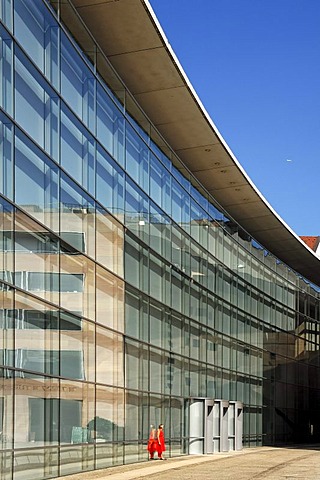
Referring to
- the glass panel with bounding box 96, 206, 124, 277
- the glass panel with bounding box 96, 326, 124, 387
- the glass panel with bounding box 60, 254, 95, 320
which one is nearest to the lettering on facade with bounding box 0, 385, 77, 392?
the glass panel with bounding box 60, 254, 95, 320

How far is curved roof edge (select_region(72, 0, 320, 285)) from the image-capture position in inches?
1030

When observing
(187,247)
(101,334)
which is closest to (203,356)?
(187,247)

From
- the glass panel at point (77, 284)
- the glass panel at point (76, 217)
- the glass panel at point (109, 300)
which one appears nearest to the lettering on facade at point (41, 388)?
the glass panel at point (77, 284)

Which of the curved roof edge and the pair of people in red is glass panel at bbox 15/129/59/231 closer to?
the curved roof edge

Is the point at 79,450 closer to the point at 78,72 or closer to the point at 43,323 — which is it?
the point at 43,323

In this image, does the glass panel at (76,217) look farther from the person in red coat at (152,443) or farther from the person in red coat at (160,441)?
the person in red coat at (152,443)

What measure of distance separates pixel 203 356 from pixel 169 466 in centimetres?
1176

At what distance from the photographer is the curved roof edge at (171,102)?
85.8ft

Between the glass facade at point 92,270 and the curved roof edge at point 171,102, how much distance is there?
522mm

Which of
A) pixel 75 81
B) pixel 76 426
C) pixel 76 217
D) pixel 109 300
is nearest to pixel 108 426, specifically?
pixel 76 426

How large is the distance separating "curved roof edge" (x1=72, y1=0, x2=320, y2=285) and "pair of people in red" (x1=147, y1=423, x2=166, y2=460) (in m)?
10.6

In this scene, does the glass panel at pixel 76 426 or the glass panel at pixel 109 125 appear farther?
the glass panel at pixel 109 125

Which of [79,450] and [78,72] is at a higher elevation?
[78,72]

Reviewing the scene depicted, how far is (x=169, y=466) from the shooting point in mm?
29922
